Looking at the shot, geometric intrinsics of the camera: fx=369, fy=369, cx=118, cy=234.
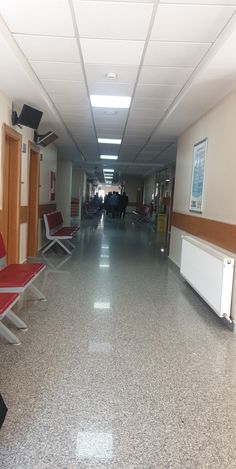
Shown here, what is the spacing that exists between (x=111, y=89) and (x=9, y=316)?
9.53 ft

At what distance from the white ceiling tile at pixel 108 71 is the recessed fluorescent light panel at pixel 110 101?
631 mm

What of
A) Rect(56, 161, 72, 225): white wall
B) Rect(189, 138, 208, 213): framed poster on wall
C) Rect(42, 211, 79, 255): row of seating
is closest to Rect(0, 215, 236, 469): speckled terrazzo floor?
Rect(189, 138, 208, 213): framed poster on wall

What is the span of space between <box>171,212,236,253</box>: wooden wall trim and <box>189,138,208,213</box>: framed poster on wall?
0.19 m

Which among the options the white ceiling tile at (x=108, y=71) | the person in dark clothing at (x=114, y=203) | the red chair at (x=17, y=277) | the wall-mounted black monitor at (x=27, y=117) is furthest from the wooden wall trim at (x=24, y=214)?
the person in dark clothing at (x=114, y=203)

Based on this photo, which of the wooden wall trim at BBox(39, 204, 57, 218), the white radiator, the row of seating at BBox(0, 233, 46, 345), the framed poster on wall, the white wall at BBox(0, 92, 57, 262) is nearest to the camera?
the row of seating at BBox(0, 233, 46, 345)

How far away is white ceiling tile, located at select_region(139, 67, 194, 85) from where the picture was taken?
12.1ft

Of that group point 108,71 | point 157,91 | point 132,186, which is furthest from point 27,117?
point 132,186

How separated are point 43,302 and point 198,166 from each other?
9.70 feet

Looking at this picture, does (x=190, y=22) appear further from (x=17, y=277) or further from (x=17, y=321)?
(x=17, y=321)

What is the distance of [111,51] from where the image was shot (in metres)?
3.31

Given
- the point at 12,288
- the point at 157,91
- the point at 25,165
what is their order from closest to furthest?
the point at 12,288, the point at 157,91, the point at 25,165

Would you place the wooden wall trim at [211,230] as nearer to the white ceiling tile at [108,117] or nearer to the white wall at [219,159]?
the white wall at [219,159]

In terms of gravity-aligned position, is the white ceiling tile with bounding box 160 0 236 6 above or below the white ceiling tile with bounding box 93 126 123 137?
above

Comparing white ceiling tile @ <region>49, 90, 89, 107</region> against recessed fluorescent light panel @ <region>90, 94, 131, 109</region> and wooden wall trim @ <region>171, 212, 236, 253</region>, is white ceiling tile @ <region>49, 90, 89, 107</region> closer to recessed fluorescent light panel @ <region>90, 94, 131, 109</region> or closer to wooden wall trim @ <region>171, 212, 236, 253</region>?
recessed fluorescent light panel @ <region>90, 94, 131, 109</region>
